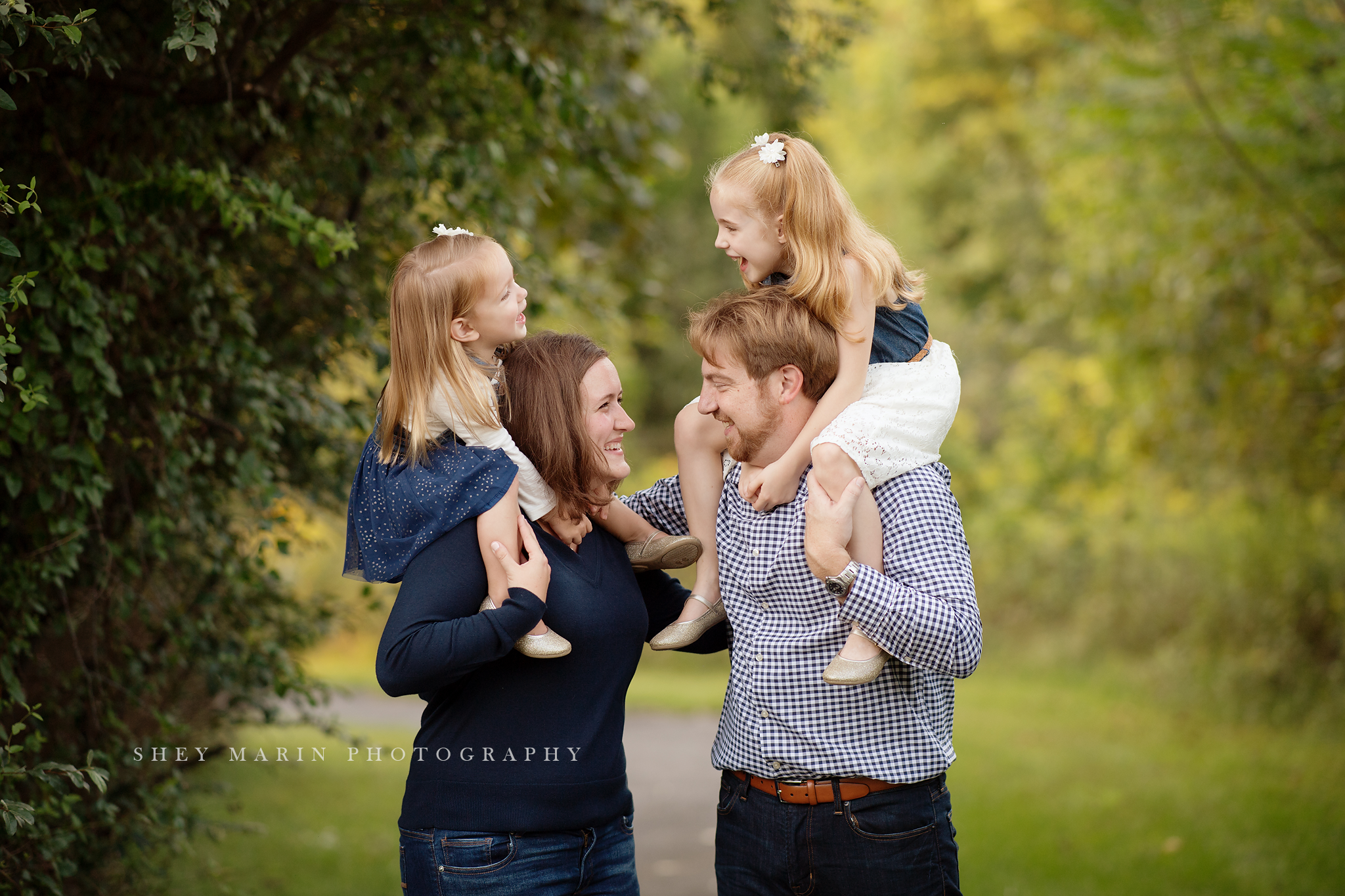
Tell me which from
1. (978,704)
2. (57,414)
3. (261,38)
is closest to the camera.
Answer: (57,414)

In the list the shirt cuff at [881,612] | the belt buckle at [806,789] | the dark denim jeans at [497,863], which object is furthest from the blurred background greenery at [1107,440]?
the dark denim jeans at [497,863]

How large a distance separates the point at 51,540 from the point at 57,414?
41 cm

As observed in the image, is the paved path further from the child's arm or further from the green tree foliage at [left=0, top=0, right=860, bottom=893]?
the child's arm

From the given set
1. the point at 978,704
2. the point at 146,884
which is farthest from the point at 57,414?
the point at 978,704

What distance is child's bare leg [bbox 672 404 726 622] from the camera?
2.49m

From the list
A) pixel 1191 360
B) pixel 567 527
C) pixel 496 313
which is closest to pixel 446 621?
pixel 567 527

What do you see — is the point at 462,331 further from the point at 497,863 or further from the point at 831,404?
the point at 497,863

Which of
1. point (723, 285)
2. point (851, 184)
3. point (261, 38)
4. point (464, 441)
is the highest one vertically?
point (851, 184)

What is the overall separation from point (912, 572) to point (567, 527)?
68cm

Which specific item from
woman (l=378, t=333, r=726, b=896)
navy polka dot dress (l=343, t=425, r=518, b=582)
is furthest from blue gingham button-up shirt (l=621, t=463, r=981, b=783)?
navy polka dot dress (l=343, t=425, r=518, b=582)

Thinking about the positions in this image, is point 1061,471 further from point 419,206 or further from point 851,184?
point 419,206

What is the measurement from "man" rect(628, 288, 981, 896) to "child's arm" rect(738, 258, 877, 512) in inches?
1.2

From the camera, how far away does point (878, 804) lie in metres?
2.08

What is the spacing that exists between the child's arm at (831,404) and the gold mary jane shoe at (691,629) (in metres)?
0.31
